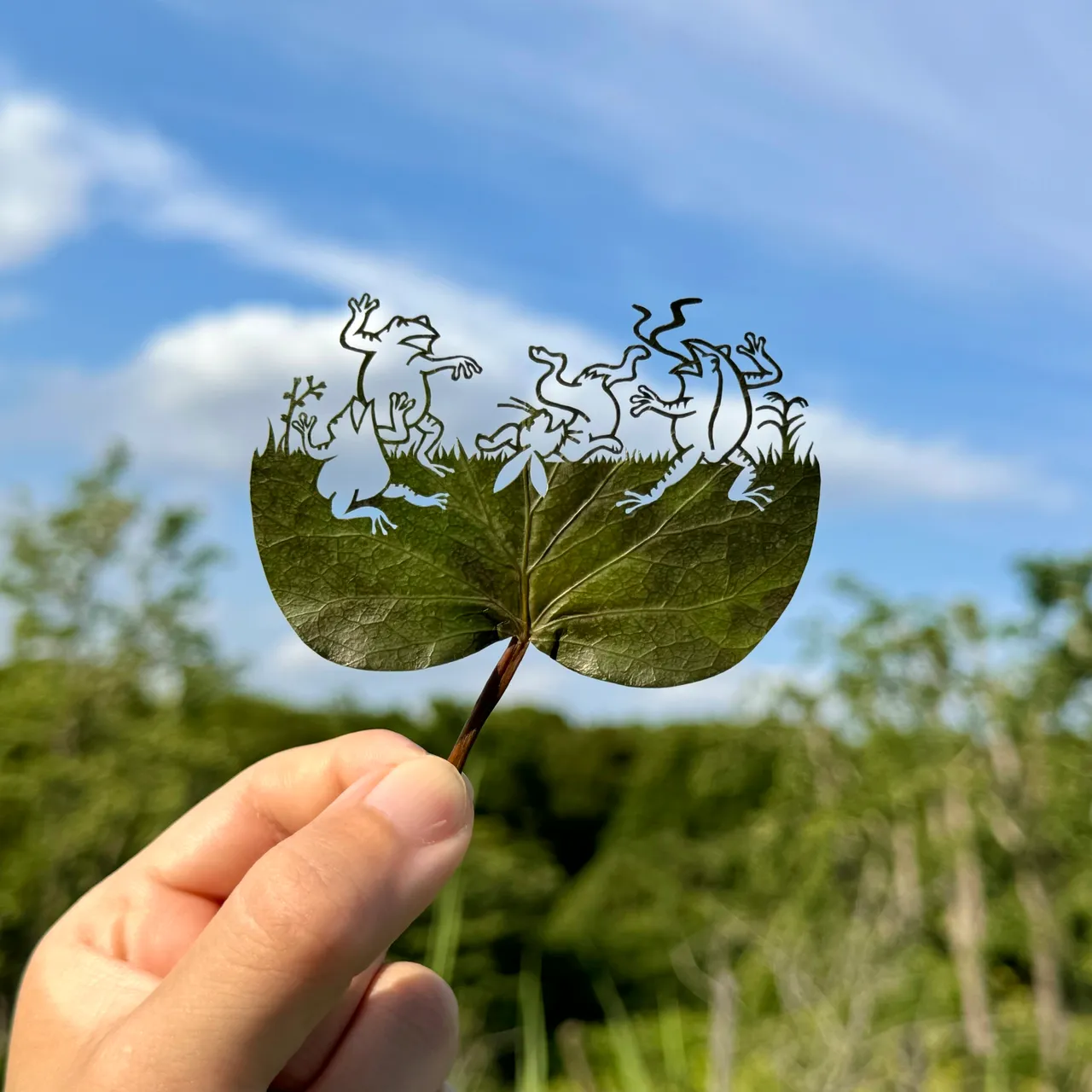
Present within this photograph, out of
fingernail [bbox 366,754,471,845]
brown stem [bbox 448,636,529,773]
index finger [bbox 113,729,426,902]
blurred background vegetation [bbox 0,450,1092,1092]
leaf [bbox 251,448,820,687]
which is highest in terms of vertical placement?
leaf [bbox 251,448,820,687]

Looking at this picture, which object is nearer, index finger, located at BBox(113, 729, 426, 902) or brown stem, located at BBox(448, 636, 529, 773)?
brown stem, located at BBox(448, 636, 529, 773)

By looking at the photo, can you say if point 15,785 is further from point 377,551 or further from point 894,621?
point 377,551

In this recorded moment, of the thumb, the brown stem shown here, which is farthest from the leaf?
the thumb

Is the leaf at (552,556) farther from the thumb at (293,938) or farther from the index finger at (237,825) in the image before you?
the index finger at (237,825)

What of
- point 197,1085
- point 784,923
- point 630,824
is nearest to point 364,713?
point 630,824

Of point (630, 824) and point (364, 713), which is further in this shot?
point (630, 824)

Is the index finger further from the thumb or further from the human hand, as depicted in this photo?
the thumb

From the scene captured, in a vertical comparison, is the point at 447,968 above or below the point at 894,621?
below

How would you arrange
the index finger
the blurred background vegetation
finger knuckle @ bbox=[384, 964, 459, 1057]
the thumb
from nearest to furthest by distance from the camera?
1. the thumb
2. finger knuckle @ bbox=[384, 964, 459, 1057]
3. the index finger
4. the blurred background vegetation
